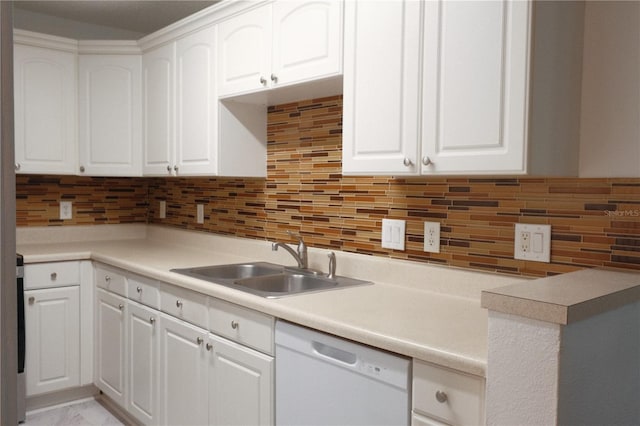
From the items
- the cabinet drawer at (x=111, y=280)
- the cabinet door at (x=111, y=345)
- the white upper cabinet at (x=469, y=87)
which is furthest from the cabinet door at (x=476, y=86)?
the cabinet door at (x=111, y=345)

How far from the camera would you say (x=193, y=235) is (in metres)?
3.50

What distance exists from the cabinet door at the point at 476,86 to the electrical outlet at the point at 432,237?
42 centimetres

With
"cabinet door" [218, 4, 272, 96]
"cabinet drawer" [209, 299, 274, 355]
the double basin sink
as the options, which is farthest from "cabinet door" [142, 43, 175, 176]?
"cabinet drawer" [209, 299, 274, 355]

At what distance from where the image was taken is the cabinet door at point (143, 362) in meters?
2.65

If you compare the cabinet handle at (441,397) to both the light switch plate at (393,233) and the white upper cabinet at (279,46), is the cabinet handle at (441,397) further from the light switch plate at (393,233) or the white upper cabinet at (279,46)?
the white upper cabinet at (279,46)

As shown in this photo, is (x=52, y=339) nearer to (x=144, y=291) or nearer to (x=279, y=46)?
(x=144, y=291)

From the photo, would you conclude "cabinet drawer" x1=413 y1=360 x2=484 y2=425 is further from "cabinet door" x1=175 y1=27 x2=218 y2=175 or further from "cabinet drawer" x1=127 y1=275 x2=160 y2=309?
"cabinet door" x1=175 y1=27 x2=218 y2=175

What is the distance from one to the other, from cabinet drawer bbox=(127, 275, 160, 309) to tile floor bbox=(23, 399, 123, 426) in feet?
2.52

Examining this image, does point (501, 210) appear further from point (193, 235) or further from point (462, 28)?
point (193, 235)

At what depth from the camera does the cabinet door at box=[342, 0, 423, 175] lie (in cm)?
179

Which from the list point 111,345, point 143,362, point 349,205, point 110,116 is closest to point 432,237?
point 349,205

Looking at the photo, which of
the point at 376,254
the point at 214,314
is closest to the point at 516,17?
the point at 376,254

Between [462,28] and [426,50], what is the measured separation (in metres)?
0.14

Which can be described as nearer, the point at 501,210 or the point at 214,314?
the point at 501,210
